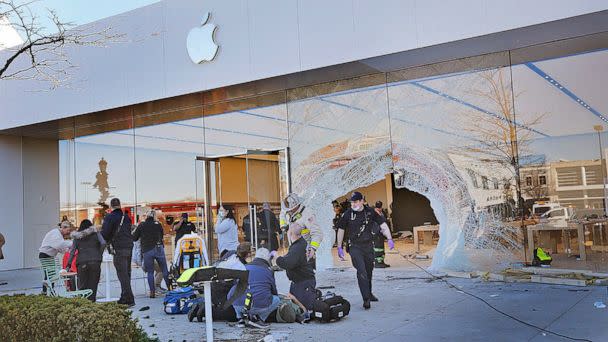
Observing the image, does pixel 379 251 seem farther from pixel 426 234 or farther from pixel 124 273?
pixel 124 273

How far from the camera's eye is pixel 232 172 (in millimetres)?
13594

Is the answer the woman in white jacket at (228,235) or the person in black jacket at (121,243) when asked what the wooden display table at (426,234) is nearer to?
the woman in white jacket at (228,235)

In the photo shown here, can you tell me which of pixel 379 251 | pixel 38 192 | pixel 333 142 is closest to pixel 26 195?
pixel 38 192

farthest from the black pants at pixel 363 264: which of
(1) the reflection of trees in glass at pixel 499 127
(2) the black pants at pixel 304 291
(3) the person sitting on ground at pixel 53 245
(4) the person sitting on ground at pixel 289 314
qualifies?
(3) the person sitting on ground at pixel 53 245

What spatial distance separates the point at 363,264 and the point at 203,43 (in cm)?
578

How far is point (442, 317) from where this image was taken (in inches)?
302

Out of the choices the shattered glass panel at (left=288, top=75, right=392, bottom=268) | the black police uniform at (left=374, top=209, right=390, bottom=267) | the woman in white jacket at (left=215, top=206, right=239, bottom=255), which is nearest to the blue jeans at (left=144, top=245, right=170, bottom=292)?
the woman in white jacket at (left=215, top=206, right=239, bottom=255)

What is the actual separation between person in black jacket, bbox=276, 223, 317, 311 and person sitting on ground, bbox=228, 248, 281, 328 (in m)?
0.32

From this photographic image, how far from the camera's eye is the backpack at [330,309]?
25.1 feet

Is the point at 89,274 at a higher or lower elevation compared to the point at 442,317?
higher

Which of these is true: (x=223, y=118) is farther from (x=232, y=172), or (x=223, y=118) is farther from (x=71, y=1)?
(x=71, y=1)

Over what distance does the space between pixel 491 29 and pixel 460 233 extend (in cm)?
377

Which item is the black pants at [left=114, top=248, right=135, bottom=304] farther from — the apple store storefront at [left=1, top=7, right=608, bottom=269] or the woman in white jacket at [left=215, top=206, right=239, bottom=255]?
the apple store storefront at [left=1, top=7, right=608, bottom=269]

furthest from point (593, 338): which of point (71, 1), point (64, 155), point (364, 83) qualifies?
point (64, 155)
